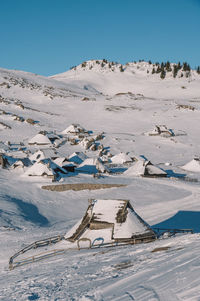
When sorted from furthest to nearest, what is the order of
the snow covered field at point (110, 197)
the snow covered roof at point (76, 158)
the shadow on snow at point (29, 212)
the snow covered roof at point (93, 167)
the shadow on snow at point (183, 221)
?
the snow covered roof at point (76, 158)
the snow covered roof at point (93, 167)
the shadow on snow at point (29, 212)
the shadow on snow at point (183, 221)
the snow covered field at point (110, 197)

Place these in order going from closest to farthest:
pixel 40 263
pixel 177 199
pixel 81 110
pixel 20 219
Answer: pixel 40 263
pixel 20 219
pixel 177 199
pixel 81 110

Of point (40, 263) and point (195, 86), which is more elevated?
point (195, 86)

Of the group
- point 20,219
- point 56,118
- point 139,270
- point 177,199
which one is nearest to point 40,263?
point 139,270

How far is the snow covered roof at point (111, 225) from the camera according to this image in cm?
2158

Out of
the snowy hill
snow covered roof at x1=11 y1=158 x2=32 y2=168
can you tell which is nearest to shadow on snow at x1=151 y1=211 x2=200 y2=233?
snow covered roof at x1=11 y1=158 x2=32 y2=168

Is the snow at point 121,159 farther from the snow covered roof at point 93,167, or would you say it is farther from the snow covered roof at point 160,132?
the snow covered roof at point 160,132

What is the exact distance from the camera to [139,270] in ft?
39.8

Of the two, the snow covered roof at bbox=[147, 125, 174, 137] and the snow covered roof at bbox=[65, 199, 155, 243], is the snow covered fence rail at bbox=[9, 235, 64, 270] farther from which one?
the snow covered roof at bbox=[147, 125, 174, 137]

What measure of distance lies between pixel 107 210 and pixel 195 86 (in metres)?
149

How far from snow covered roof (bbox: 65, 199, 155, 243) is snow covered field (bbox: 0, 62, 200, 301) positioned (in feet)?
7.33

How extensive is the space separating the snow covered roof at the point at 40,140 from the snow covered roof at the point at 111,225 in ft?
164

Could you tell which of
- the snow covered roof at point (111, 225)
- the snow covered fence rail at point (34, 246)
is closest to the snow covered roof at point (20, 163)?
the snow covered fence rail at point (34, 246)

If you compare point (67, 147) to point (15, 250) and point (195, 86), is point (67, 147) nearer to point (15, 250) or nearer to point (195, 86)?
point (15, 250)

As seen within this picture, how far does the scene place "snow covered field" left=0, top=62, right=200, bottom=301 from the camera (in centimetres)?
1105
